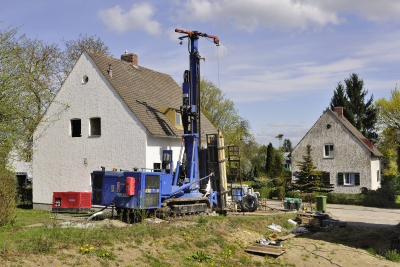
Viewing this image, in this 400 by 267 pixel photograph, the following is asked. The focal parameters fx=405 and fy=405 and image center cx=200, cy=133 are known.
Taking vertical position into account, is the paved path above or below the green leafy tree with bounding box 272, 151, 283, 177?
below

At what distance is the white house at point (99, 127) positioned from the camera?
73.7 feet

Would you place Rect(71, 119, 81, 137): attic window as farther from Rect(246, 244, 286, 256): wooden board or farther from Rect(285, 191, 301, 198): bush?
Rect(285, 191, 301, 198): bush

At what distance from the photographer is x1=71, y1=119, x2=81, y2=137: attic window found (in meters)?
25.0

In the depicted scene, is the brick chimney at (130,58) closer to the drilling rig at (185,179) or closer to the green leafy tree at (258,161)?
the drilling rig at (185,179)

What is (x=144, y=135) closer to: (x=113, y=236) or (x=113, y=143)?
(x=113, y=143)

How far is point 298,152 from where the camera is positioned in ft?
134

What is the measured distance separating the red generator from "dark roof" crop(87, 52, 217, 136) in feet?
15.9

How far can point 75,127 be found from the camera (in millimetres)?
25125

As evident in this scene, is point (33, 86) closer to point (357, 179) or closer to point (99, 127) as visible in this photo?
point (99, 127)

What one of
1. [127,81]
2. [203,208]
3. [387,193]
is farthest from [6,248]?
[387,193]

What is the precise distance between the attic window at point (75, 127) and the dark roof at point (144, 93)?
3748mm

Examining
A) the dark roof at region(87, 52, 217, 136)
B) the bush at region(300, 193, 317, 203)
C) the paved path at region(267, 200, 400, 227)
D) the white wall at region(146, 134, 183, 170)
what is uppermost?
the dark roof at region(87, 52, 217, 136)

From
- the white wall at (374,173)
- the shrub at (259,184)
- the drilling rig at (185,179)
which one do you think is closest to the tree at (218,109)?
the shrub at (259,184)

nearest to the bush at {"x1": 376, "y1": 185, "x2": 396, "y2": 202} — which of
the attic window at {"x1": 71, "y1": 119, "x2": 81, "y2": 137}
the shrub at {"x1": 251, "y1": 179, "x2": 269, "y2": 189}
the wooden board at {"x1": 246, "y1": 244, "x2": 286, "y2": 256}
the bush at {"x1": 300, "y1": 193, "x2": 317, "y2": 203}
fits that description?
the bush at {"x1": 300, "y1": 193, "x2": 317, "y2": 203}
